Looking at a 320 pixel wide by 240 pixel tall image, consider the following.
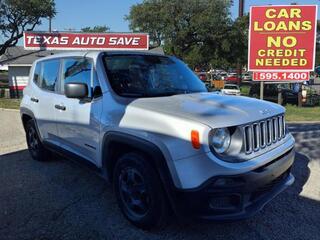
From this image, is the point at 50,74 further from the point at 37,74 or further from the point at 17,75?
the point at 17,75

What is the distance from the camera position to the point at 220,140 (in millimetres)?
3473

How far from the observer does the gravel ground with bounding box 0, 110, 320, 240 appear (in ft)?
12.9

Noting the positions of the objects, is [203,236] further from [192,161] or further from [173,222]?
[192,161]

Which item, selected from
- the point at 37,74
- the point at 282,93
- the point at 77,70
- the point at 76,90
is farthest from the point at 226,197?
the point at 282,93

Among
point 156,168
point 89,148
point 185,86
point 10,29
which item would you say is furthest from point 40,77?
point 10,29

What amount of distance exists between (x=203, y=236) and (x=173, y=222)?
1.30ft

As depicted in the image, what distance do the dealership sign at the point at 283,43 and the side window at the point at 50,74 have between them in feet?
32.8

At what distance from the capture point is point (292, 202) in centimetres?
474

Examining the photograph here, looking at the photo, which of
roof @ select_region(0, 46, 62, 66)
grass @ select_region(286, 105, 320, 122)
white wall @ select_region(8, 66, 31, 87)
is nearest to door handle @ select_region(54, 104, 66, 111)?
grass @ select_region(286, 105, 320, 122)

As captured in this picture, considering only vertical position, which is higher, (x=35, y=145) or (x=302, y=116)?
(x=35, y=145)

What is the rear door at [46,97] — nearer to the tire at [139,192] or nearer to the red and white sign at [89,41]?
the tire at [139,192]

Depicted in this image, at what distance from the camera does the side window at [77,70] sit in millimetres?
4781

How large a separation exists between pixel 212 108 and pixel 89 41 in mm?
22770

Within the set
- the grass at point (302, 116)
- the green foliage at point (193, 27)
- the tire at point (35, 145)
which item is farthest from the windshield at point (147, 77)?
the green foliage at point (193, 27)
